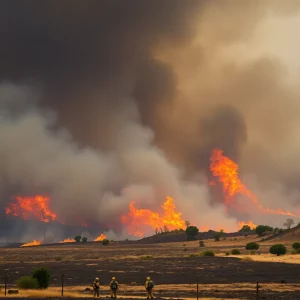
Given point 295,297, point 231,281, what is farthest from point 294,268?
point 295,297

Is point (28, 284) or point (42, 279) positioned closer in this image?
point (28, 284)

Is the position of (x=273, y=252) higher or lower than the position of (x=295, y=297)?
higher

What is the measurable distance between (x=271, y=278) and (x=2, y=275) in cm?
4243

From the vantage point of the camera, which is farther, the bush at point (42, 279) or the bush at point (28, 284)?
the bush at point (42, 279)

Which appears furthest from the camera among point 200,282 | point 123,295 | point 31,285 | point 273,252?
point 273,252

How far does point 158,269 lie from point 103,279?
18975mm

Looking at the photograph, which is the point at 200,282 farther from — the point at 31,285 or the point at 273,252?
the point at 273,252

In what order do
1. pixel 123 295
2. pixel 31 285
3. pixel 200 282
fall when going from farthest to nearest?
pixel 200 282
pixel 31 285
pixel 123 295

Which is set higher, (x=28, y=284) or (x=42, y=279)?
(x=42, y=279)

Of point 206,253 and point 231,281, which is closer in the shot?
point 231,281

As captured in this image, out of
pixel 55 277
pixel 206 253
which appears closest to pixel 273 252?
pixel 206 253

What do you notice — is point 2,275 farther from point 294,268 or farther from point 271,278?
point 294,268

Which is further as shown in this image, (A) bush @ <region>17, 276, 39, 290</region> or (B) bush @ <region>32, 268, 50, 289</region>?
(B) bush @ <region>32, 268, 50, 289</region>

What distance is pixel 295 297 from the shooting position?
61.9 metres
